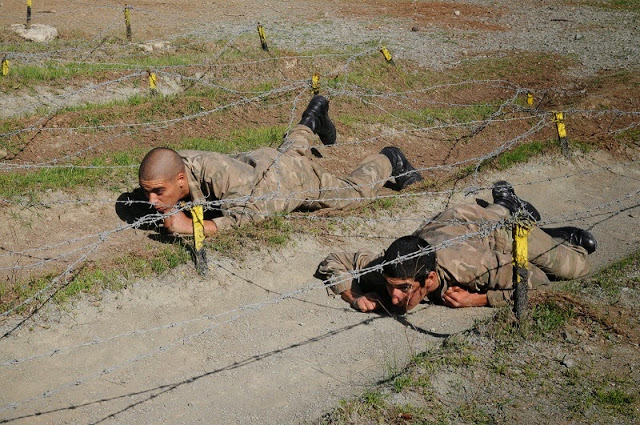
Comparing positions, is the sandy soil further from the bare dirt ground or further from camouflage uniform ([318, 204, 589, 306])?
camouflage uniform ([318, 204, 589, 306])

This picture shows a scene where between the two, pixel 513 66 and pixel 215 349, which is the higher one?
pixel 513 66

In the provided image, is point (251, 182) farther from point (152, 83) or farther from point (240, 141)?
point (152, 83)

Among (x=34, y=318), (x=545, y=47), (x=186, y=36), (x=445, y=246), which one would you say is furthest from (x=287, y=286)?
(x=545, y=47)

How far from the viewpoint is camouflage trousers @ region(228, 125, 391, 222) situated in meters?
7.95

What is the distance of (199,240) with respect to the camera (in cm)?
687

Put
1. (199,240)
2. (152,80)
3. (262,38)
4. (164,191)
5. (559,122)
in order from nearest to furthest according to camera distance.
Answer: (199,240) → (164,191) → (559,122) → (152,80) → (262,38)

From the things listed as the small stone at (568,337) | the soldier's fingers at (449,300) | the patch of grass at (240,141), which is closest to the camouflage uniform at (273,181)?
the patch of grass at (240,141)

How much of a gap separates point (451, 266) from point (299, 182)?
8.23 feet

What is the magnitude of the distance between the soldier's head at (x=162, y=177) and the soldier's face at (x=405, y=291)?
2.46 m

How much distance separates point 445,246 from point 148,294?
9.54 ft

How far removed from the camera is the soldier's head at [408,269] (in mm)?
6082

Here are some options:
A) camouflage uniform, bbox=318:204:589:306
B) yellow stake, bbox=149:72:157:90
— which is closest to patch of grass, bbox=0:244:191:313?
camouflage uniform, bbox=318:204:589:306

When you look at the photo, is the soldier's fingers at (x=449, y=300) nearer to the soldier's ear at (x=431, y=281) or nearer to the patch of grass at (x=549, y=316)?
the soldier's ear at (x=431, y=281)

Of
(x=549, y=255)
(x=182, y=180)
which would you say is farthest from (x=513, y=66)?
(x=182, y=180)
